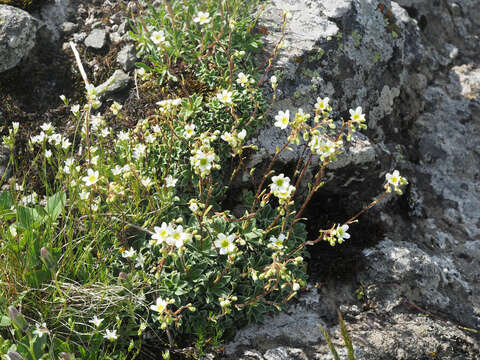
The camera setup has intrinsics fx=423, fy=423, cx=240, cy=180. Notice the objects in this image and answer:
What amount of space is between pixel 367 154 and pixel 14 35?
11.9 feet

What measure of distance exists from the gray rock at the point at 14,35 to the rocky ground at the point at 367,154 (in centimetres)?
3

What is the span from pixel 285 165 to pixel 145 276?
5.34 feet

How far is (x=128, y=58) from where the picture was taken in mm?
4371

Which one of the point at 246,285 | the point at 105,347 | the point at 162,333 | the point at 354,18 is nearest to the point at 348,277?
the point at 246,285

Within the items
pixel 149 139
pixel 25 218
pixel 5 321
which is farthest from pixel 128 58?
pixel 5 321

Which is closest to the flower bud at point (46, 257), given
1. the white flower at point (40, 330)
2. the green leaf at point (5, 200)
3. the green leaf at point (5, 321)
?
the white flower at point (40, 330)

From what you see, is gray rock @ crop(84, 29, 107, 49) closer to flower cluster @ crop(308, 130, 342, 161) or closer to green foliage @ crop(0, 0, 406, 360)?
green foliage @ crop(0, 0, 406, 360)

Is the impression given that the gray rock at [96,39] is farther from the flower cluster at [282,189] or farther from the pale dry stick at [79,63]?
the flower cluster at [282,189]

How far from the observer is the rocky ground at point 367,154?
343 cm

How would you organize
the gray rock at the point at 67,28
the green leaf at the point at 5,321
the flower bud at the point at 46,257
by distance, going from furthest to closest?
1. the gray rock at the point at 67,28
2. the green leaf at the point at 5,321
3. the flower bud at the point at 46,257

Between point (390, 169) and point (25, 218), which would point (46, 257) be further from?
point (390, 169)

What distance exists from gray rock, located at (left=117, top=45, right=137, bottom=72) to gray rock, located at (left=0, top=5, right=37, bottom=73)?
91 cm

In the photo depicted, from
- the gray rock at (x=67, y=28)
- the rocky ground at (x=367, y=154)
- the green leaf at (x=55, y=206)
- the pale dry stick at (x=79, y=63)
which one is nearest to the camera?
the green leaf at (x=55, y=206)

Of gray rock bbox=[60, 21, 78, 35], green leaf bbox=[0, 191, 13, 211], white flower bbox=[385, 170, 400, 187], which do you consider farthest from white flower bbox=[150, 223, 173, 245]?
gray rock bbox=[60, 21, 78, 35]
